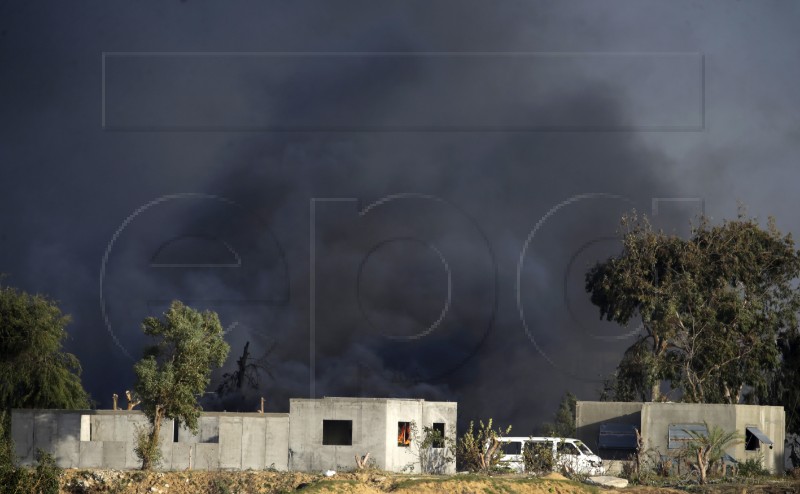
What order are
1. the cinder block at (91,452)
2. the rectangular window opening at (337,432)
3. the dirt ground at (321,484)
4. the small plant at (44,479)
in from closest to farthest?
the dirt ground at (321,484)
the small plant at (44,479)
the cinder block at (91,452)
the rectangular window opening at (337,432)

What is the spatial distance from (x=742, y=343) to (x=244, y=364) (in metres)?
23.8

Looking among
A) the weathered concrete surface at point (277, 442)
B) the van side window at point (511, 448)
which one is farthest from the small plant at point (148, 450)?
the van side window at point (511, 448)

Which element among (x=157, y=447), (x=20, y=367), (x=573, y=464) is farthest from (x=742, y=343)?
(x=20, y=367)

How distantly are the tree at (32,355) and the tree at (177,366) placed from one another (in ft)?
31.7

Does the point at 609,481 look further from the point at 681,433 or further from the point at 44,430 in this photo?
the point at 44,430

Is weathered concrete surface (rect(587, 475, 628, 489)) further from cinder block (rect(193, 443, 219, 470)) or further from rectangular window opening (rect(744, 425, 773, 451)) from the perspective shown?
cinder block (rect(193, 443, 219, 470))

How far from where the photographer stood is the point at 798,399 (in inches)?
2301

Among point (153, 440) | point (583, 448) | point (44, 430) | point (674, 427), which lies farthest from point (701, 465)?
point (44, 430)

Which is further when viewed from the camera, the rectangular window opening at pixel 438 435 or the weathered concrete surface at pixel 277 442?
the rectangular window opening at pixel 438 435

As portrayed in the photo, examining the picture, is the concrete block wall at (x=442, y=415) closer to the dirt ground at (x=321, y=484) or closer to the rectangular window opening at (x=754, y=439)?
the dirt ground at (x=321, y=484)

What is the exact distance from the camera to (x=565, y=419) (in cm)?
7256

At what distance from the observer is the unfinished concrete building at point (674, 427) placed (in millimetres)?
43250

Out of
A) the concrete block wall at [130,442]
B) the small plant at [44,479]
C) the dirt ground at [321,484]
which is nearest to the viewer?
the dirt ground at [321,484]

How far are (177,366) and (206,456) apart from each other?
10.8ft
